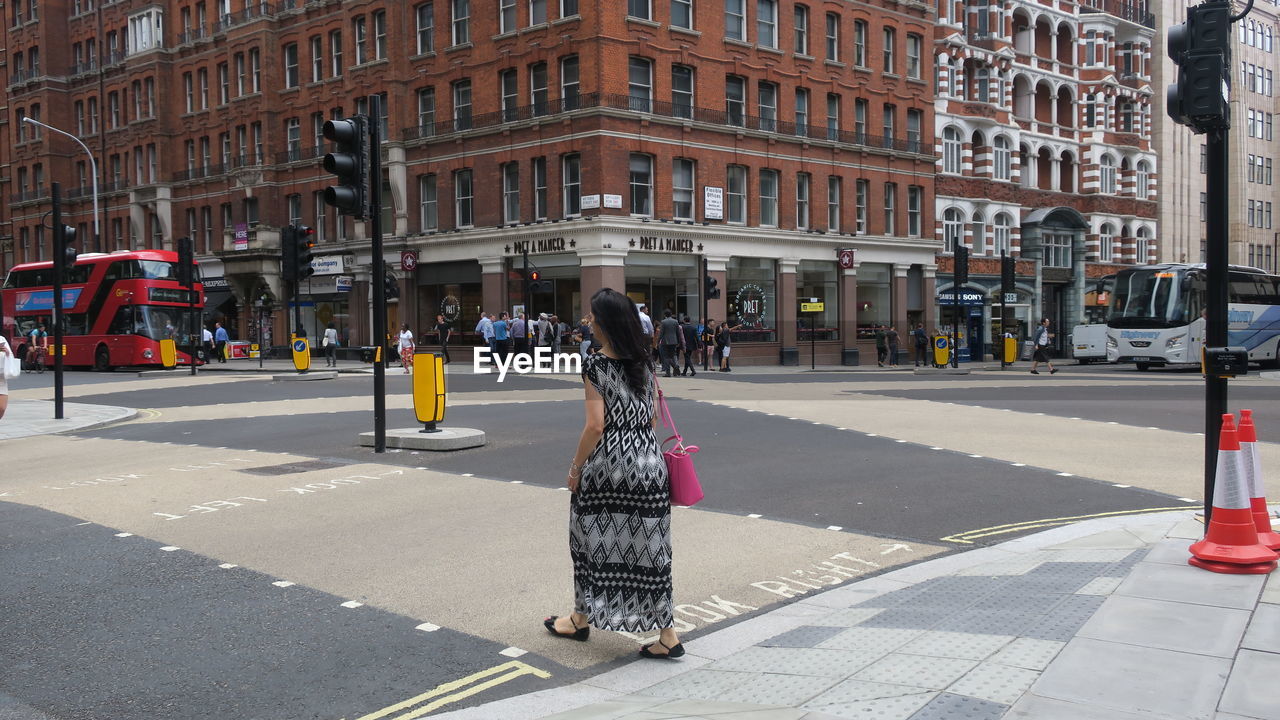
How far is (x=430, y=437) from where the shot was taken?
11477 mm

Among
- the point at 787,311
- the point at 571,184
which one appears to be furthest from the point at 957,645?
the point at 787,311

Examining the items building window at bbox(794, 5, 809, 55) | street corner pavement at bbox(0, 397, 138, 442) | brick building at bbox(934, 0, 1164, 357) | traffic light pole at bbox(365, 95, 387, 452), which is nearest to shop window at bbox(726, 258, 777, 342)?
building window at bbox(794, 5, 809, 55)

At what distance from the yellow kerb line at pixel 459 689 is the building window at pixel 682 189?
103 ft

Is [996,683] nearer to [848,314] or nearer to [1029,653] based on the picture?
[1029,653]

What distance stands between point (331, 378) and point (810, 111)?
22.4 meters

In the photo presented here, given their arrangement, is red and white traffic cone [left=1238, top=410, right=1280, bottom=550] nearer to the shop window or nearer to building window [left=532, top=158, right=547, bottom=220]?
building window [left=532, top=158, right=547, bottom=220]

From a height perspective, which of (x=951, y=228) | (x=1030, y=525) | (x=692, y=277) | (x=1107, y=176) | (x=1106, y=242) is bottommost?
(x=1030, y=525)

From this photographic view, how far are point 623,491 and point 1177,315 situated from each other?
110ft

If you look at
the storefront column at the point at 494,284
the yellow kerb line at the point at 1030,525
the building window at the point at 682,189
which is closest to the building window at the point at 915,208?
the building window at the point at 682,189

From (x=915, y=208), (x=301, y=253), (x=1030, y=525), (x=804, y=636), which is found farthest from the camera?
(x=915, y=208)

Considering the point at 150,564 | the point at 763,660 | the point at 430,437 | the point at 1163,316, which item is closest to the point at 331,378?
the point at 430,437

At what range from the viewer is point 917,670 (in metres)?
4.12

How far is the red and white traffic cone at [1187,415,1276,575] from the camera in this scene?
5.53 metres

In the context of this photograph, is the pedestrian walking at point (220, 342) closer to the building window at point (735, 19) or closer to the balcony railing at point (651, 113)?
the balcony railing at point (651, 113)
